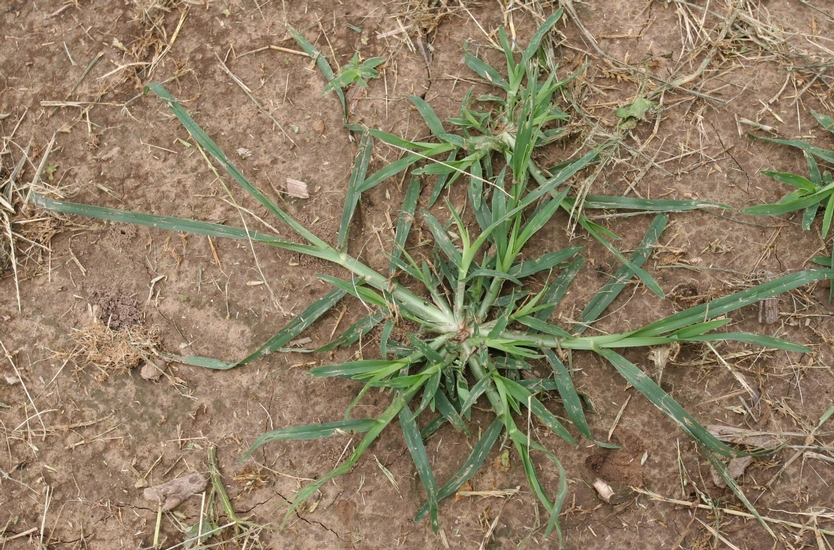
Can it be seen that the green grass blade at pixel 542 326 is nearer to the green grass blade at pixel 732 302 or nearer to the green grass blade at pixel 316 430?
the green grass blade at pixel 732 302

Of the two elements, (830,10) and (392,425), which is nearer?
(392,425)

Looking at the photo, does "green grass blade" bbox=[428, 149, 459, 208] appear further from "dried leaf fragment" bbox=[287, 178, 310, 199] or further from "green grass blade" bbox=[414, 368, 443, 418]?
"green grass blade" bbox=[414, 368, 443, 418]

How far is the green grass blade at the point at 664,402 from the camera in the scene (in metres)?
1.91

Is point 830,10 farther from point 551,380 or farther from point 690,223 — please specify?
point 551,380

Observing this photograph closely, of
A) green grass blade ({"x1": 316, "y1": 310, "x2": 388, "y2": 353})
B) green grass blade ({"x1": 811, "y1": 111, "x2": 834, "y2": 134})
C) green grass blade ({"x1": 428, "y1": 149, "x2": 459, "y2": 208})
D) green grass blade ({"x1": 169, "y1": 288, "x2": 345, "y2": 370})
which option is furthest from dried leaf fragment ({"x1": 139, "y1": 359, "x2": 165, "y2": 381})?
green grass blade ({"x1": 811, "y1": 111, "x2": 834, "y2": 134})

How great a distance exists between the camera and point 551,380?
199 cm

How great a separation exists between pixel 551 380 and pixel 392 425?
0.51 m

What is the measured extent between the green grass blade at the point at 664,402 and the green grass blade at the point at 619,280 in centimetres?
11

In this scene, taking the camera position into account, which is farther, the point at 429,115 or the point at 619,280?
the point at 429,115

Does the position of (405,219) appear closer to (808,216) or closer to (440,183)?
(440,183)

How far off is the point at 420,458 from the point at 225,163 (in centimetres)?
111

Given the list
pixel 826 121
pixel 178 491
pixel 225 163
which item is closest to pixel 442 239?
pixel 225 163

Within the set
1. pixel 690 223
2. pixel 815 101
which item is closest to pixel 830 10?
pixel 815 101

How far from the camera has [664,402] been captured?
1.93m
